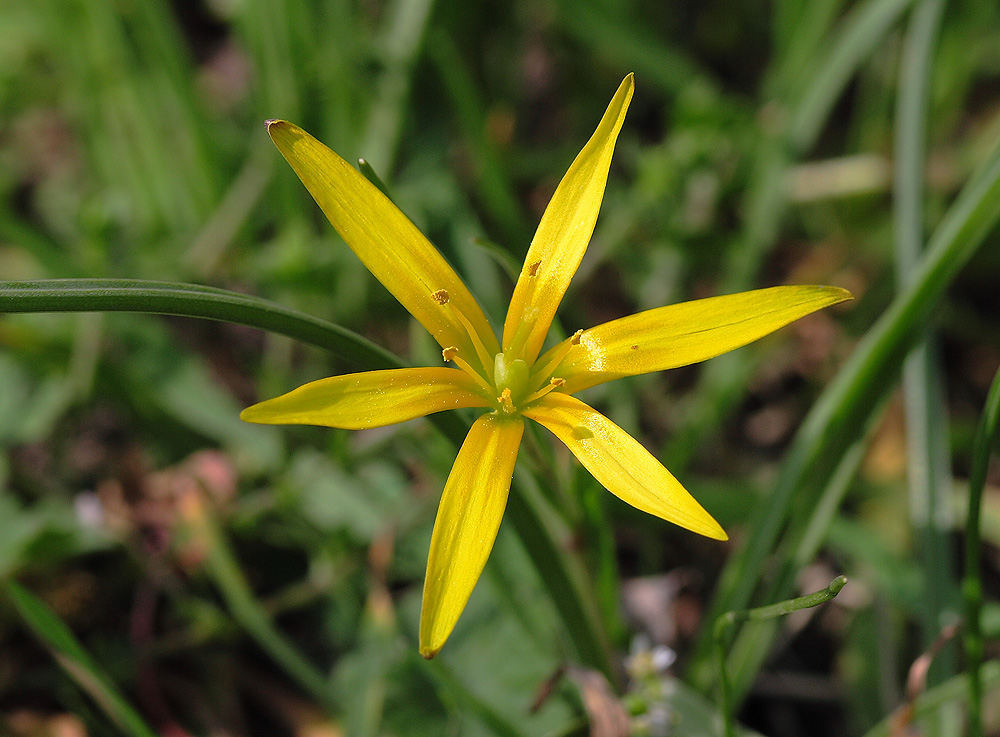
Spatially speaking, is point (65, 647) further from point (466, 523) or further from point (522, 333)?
point (522, 333)

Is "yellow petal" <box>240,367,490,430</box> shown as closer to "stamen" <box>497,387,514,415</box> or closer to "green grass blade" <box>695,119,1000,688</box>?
"stamen" <box>497,387,514,415</box>

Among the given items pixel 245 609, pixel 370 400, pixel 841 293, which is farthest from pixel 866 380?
pixel 245 609

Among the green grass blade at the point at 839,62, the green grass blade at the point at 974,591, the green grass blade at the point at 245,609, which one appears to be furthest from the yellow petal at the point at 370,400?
the green grass blade at the point at 839,62

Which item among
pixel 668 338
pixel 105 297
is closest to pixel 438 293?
pixel 668 338

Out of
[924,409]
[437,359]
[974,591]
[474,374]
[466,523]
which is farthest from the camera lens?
[437,359]

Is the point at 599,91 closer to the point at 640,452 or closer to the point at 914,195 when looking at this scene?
the point at 914,195

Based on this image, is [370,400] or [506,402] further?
[506,402]

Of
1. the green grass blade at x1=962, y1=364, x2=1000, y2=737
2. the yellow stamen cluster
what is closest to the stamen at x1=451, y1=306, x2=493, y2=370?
the yellow stamen cluster

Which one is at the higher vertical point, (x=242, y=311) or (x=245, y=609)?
(x=242, y=311)
